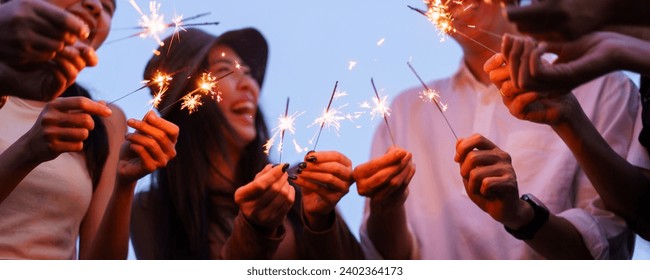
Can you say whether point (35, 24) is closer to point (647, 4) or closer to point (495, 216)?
point (495, 216)

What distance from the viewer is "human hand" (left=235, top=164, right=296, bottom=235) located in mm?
1466

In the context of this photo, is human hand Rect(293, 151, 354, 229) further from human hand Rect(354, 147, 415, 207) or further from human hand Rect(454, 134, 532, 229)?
human hand Rect(454, 134, 532, 229)

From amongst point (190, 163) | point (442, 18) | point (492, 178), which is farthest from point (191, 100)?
point (492, 178)

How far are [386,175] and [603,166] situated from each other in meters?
0.37

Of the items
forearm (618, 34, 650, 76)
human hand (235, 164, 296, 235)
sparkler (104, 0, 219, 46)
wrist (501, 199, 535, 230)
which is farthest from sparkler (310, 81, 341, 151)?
forearm (618, 34, 650, 76)

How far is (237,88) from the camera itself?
165 centimetres

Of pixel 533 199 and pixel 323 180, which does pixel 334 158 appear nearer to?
pixel 323 180

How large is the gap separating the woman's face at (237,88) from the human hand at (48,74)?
0.27m

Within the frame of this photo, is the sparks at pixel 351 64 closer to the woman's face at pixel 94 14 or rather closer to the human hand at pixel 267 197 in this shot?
the human hand at pixel 267 197

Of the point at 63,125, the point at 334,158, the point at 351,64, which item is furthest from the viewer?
the point at 351,64

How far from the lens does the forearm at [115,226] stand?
1.47 metres

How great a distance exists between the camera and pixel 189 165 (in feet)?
5.41

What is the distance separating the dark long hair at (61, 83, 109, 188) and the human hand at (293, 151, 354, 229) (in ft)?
1.22

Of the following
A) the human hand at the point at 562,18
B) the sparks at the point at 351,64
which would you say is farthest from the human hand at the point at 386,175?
the human hand at the point at 562,18
